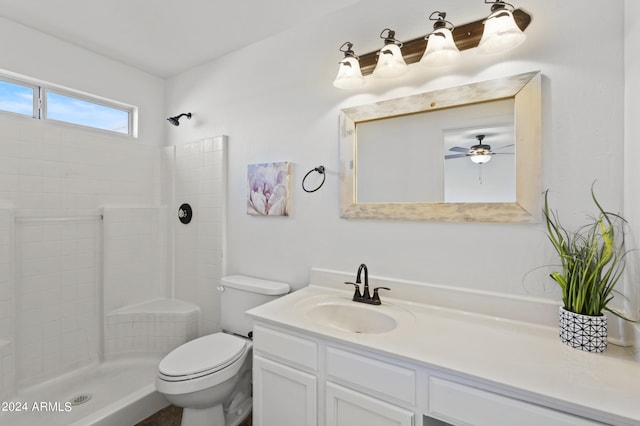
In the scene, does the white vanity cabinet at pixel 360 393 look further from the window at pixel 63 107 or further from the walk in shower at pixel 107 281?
the window at pixel 63 107

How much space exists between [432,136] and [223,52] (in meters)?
1.75

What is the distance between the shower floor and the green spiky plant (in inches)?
92.7

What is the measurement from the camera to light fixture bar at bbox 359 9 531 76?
1216 mm

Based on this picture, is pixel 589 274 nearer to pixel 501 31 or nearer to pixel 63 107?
pixel 501 31

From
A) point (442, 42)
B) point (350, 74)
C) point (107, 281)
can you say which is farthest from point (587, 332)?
point (107, 281)

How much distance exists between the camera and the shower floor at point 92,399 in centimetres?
171

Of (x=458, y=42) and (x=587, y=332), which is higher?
(x=458, y=42)

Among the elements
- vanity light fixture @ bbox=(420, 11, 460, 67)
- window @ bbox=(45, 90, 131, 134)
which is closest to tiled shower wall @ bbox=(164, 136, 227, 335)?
window @ bbox=(45, 90, 131, 134)

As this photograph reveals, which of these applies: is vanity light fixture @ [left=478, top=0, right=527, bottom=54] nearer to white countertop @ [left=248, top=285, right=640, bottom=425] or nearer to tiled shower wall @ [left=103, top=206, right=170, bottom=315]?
white countertop @ [left=248, top=285, right=640, bottom=425]

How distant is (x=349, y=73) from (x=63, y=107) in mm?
2153

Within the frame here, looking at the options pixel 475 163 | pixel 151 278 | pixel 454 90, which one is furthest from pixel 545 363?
pixel 151 278

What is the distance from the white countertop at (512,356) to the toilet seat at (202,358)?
47cm

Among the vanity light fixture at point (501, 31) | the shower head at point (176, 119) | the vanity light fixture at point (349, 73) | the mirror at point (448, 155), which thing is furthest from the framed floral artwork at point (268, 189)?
the vanity light fixture at point (501, 31)

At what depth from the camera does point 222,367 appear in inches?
62.5
